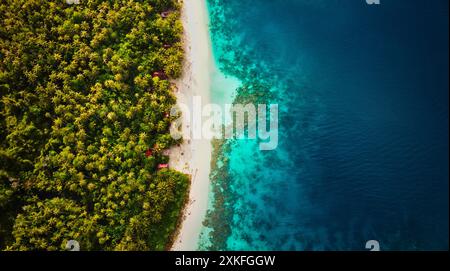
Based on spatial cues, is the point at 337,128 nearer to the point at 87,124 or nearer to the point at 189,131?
the point at 189,131

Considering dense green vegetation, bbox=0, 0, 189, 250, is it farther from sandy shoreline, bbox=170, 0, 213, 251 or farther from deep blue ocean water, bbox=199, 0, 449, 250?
deep blue ocean water, bbox=199, 0, 449, 250

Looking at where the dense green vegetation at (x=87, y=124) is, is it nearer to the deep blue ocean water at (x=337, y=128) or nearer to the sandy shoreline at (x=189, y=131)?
the sandy shoreline at (x=189, y=131)

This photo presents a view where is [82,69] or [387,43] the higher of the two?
[387,43]

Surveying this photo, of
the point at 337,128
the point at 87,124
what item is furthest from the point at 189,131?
the point at 337,128

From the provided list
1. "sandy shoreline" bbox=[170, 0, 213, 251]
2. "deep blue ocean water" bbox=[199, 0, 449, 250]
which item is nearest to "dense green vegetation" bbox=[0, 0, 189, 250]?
"sandy shoreline" bbox=[170, 0, 213, 251]

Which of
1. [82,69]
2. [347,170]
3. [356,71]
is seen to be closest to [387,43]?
[356,71]
